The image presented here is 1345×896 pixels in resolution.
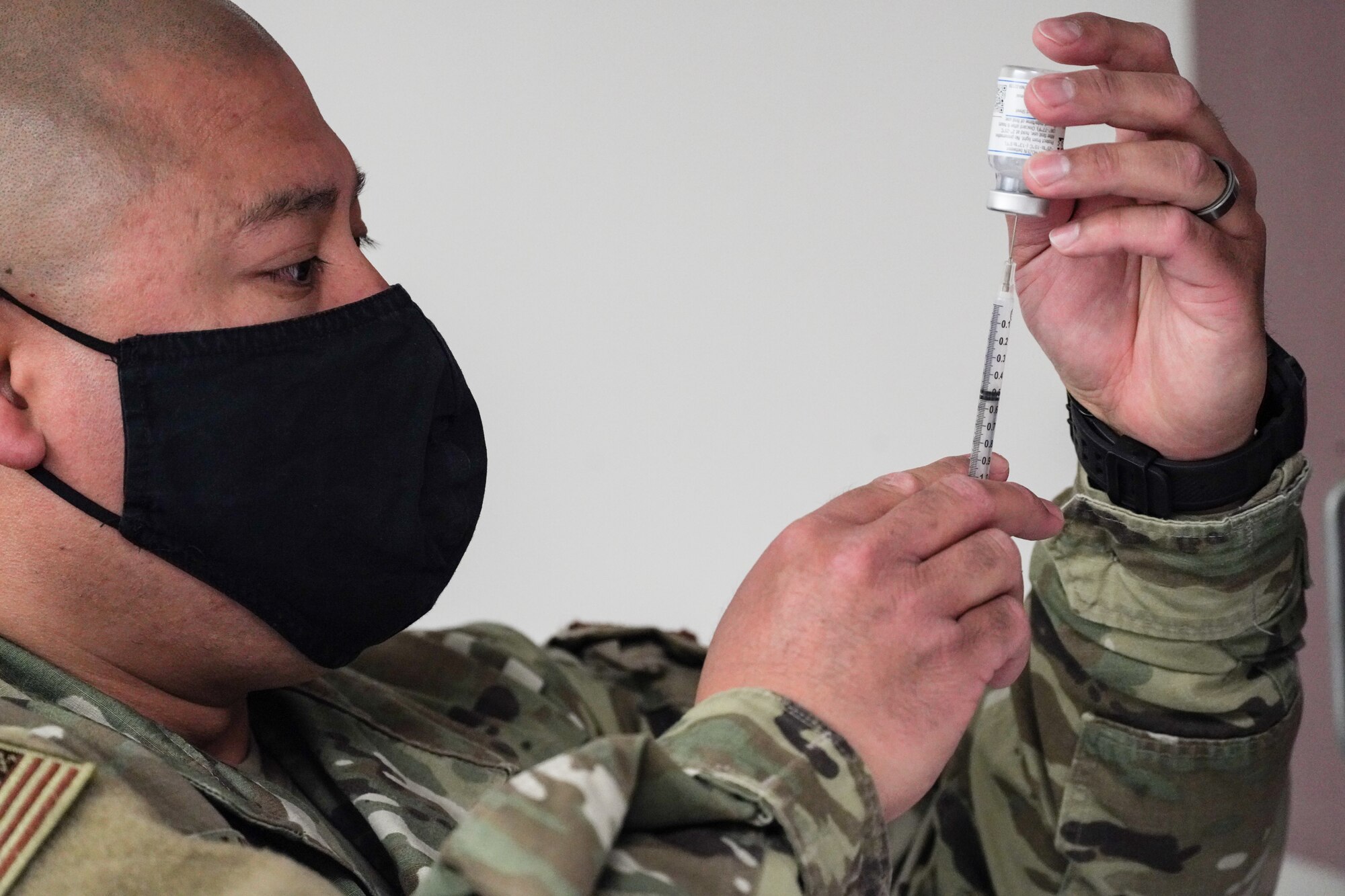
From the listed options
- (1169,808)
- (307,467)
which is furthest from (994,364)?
(307,467)

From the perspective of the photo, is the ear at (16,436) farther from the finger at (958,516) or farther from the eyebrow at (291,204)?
the finger at (958,516)

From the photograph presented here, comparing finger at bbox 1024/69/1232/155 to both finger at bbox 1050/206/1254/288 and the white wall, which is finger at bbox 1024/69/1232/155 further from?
the white wall

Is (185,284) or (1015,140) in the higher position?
(1015,140)

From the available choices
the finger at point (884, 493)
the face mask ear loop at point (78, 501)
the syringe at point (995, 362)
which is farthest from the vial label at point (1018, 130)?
the face mask ear loop at point (78, 501)

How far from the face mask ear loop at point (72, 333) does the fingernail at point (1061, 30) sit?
90 cm

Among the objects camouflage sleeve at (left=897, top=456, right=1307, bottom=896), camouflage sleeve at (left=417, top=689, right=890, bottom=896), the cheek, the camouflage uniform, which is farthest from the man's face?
camouflage sleeve at (left=897, top=456, right=1307, bottom=896)

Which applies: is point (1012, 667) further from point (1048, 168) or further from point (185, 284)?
point (185, 284)

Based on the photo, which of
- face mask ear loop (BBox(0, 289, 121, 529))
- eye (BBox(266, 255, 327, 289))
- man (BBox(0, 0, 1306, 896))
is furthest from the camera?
eye (BBox(266, 255, 327, 289))

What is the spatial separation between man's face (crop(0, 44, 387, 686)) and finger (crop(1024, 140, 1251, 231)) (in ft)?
2.26

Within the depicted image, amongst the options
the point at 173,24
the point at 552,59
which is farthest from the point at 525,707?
the point at 552,59

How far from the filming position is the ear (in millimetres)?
1161

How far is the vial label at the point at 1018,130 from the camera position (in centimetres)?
117

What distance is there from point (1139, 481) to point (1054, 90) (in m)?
0.44

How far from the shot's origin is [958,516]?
111 cm
